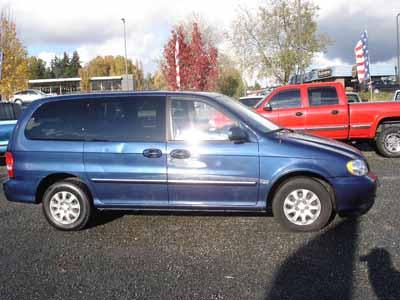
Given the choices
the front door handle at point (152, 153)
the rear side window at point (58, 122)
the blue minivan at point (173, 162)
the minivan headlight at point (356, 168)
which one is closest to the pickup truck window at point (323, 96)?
the blue minivan at point (173, 162)

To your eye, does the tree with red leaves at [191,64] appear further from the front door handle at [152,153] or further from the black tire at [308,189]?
the black tire at [308,189]

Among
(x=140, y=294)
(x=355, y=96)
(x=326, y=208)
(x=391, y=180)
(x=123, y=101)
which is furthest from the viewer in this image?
(x=355, y=96)

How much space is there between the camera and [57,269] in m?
4.15

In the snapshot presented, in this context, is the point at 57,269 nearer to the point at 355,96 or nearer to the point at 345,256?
the point at 345,256

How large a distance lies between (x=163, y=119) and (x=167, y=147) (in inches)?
14.0

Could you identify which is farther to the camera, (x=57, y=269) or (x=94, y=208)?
(x=94, y=208)

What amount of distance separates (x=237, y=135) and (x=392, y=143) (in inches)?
257

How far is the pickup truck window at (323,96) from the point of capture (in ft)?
32.3

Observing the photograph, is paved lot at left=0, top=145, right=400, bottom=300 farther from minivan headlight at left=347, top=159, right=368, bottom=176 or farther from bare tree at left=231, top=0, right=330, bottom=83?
bare tree at left=231, top=0, right=330, bottom=83

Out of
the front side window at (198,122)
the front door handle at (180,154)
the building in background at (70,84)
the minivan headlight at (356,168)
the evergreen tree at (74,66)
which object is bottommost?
the minivan headlight at (356,168)

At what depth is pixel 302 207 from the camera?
4.89m

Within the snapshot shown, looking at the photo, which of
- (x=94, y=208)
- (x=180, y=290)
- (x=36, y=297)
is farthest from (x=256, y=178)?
(x=36, y=297)

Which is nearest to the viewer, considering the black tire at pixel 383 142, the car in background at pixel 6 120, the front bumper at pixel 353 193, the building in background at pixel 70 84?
the front bumper at pixel 353 193

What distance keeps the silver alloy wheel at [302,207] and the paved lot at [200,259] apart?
20 cm
